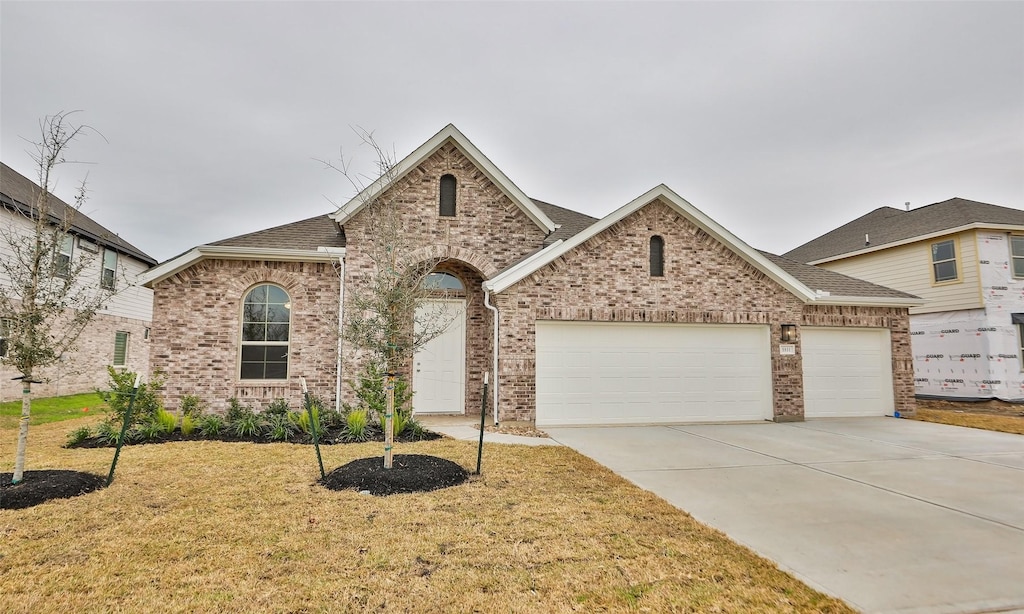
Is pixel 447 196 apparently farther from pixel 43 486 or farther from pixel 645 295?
pixel 43 486

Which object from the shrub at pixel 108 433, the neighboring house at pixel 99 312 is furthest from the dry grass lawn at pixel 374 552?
the neighboring house at pixel 99 312

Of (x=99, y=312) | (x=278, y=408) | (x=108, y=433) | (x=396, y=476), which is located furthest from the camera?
(x=99, y=312)

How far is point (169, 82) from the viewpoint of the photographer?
42.3ft

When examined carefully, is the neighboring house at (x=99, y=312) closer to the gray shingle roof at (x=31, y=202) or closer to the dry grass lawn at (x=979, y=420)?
the gray shingle roof at (x=31, y=202)

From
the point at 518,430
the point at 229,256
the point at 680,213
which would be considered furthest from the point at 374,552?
the point at 680,213

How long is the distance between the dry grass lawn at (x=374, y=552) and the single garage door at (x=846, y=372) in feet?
28.3

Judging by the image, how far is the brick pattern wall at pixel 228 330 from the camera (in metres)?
10.4

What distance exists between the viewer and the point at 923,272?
54.5 ft

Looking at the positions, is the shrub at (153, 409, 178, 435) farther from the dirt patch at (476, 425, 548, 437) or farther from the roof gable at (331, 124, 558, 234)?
the dirt patch at (476, 425, 548, 437)

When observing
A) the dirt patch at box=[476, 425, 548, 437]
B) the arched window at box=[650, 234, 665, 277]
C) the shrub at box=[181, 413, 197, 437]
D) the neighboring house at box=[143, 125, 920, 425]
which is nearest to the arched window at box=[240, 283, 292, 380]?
the neighboring house at box=[143, 125, 920, 425]

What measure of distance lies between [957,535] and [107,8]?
1607 cm

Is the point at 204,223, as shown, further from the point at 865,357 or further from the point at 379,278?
the point at 865,357

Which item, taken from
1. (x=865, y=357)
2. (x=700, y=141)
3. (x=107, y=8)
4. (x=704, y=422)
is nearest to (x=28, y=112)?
(x=107, y=8)

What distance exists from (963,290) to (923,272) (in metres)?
1.39
